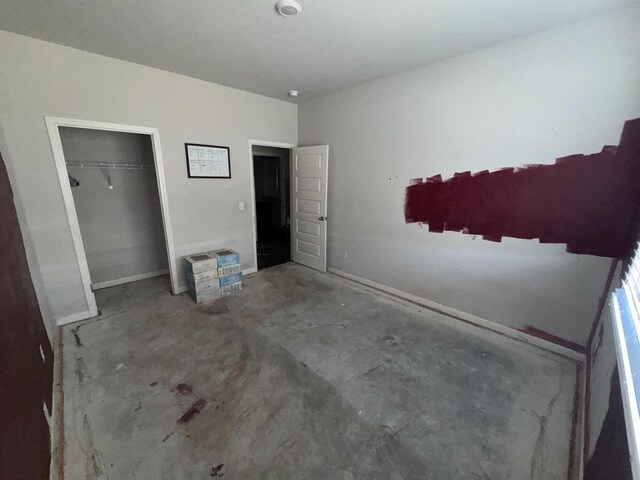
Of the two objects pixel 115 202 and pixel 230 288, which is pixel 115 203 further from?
pixel 230 288

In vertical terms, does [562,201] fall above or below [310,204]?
above

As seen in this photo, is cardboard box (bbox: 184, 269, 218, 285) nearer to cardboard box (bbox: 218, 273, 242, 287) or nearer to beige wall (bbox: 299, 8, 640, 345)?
cardboard box (bbox: 218, 273, 242, 287)

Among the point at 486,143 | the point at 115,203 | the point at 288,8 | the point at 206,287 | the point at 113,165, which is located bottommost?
the point at 206,287

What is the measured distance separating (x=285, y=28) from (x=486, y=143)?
1994 mm

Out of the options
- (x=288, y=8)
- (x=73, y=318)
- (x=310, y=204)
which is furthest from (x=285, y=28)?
(x=73, y=318)

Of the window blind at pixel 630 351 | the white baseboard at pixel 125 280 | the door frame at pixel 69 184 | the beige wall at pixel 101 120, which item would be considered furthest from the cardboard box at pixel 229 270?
the window blind at pixel 630 351

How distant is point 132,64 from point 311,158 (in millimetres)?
2264

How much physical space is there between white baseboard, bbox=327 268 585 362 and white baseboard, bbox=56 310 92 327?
10.2ft

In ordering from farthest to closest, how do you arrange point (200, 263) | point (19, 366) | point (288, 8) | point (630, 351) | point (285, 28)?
point (200, 263) → point (285, 28) → point (288, 8) → point (19, 366) → point (630, 351)

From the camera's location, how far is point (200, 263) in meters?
3.10

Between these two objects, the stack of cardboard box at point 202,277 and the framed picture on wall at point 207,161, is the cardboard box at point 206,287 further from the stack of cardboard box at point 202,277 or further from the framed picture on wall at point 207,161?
the framed picture on wall at point 207,161

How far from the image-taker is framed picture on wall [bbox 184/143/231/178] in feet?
10.6

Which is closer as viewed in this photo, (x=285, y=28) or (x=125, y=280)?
(x=285, y=28)

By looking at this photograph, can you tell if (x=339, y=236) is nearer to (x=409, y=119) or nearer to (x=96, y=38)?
(x=409, y=119)
